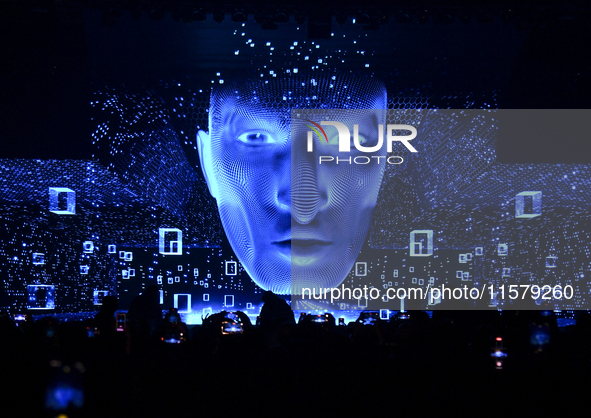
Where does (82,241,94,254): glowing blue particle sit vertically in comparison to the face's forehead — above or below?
below

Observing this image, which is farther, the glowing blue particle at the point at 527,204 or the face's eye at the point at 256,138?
the glowing blue particle at the point at 527,204

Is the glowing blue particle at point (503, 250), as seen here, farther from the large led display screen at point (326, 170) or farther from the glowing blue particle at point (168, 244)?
the glowing blue particle at point (168, 244)

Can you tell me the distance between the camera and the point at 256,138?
7.14 m

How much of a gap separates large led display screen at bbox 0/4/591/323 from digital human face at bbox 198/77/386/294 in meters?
0.02

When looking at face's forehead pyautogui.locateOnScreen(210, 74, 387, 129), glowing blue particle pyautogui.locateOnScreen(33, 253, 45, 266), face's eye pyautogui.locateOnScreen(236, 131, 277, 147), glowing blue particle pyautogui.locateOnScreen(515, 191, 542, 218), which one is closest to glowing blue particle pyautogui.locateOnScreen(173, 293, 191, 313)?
glowing blue particle pyautogui.locateOnScreen(33, 253, 45, 266)

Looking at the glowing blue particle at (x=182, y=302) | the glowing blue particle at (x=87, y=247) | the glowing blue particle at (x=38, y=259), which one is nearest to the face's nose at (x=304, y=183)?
the glowing blue particle at (x=182, y=302)

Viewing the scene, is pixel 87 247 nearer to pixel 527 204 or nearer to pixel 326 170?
pixel 326 170

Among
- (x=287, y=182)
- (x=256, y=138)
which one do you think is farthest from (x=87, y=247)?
(x=287, y=182)

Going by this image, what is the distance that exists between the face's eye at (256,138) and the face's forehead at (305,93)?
30cm

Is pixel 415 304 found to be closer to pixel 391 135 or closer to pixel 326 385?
pixel 391 135

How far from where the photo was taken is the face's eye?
23.3 ft

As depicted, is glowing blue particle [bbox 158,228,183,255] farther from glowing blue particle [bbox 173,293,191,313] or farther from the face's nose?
the face's nose

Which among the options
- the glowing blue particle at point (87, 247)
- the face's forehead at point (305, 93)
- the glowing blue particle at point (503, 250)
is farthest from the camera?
the glowing blue particle at point (87, 247)

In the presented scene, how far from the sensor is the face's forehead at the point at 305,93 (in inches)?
273
